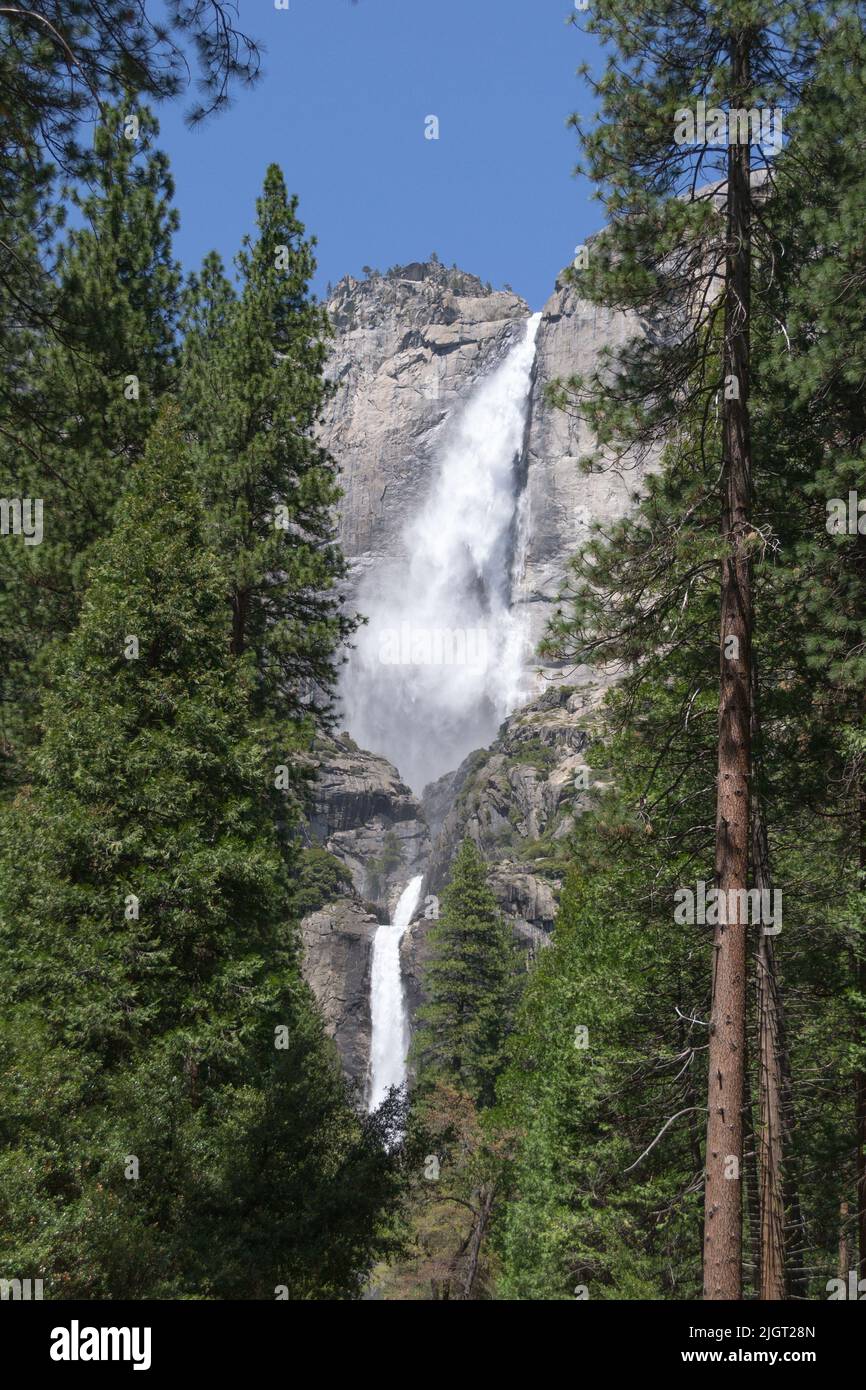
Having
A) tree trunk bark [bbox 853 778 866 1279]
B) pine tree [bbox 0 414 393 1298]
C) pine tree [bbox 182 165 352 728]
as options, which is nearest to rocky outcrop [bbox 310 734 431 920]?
pine tree [bbox 182 165 352 728]

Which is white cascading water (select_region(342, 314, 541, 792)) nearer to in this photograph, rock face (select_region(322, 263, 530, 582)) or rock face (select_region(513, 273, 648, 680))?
rock face (select_region(513, 273, 648, 680))

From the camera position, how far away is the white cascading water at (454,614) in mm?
136500

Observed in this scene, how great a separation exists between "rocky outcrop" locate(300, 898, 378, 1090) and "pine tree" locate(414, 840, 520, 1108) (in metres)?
37.4

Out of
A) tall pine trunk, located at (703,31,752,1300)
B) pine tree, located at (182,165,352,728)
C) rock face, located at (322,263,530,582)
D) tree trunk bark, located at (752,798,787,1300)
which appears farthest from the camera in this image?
rock face, located at (322,263,530,582)

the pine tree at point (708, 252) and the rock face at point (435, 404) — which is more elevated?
the rock face at point (435, 404)

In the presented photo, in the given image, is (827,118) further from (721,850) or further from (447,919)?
(447,919)

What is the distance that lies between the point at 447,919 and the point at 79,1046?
88.3ft

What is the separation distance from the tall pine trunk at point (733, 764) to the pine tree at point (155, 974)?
4290 millimetres

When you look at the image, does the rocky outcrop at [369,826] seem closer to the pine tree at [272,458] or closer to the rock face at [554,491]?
the rock face at [554,491]

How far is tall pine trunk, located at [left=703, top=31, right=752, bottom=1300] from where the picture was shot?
7.25 meters

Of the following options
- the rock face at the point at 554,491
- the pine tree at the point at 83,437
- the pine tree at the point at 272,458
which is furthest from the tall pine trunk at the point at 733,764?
the rock face at the point at 554,491

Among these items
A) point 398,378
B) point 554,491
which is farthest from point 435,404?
point 554,491

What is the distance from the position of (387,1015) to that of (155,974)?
230 ft
